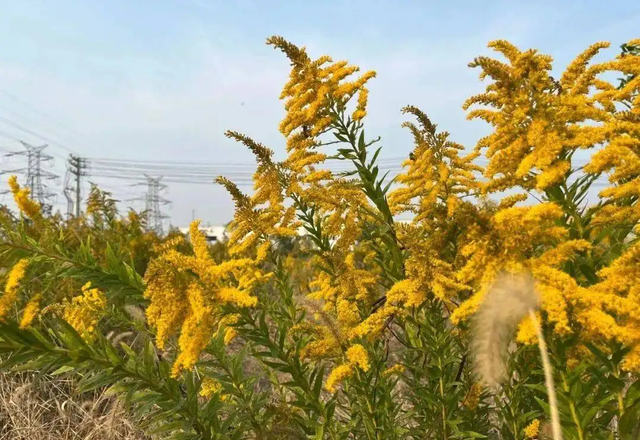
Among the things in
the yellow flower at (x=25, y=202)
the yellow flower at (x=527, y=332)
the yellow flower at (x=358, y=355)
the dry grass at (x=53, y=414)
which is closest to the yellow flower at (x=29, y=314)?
the yellow flower at (x=25, y=202)

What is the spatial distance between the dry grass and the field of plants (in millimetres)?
1397

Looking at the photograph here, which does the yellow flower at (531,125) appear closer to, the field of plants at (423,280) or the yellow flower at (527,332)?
the field of plants at (423,280)

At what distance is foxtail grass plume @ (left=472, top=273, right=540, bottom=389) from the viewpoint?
1.32 meters

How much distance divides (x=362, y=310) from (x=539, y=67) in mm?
1374

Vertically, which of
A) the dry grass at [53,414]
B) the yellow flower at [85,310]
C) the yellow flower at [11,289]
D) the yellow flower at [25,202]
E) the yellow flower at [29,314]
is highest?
the yellow flower at [25,202]

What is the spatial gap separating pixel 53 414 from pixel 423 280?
3.78 m

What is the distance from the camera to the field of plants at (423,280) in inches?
63.6

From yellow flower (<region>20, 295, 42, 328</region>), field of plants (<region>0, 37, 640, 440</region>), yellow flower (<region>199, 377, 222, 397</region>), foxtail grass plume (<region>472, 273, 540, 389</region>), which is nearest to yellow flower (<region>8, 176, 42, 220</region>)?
field of plants (<region>0, 37, 640, 440</region>)

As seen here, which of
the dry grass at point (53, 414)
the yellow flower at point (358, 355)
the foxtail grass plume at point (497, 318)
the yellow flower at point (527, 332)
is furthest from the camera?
the dry grass at point (53, 414)

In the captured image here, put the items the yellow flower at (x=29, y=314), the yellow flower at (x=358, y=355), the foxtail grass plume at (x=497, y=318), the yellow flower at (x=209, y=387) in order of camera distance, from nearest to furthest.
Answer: the foxtail grass plume at (x=497, y=318)
the yellow flower at (x=29, y=314)
the yellow flower at (x=358, y=355)
the yellow flower at (x=209, y=387)

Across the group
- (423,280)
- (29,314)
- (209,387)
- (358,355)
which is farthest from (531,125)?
(209,387)

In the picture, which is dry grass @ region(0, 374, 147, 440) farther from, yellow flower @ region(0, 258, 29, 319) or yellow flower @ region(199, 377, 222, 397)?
yellow flower @ region(0, 258, 29, 319)

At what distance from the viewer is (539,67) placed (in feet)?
6.24

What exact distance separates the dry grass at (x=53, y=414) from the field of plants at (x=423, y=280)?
1397 millimetres
